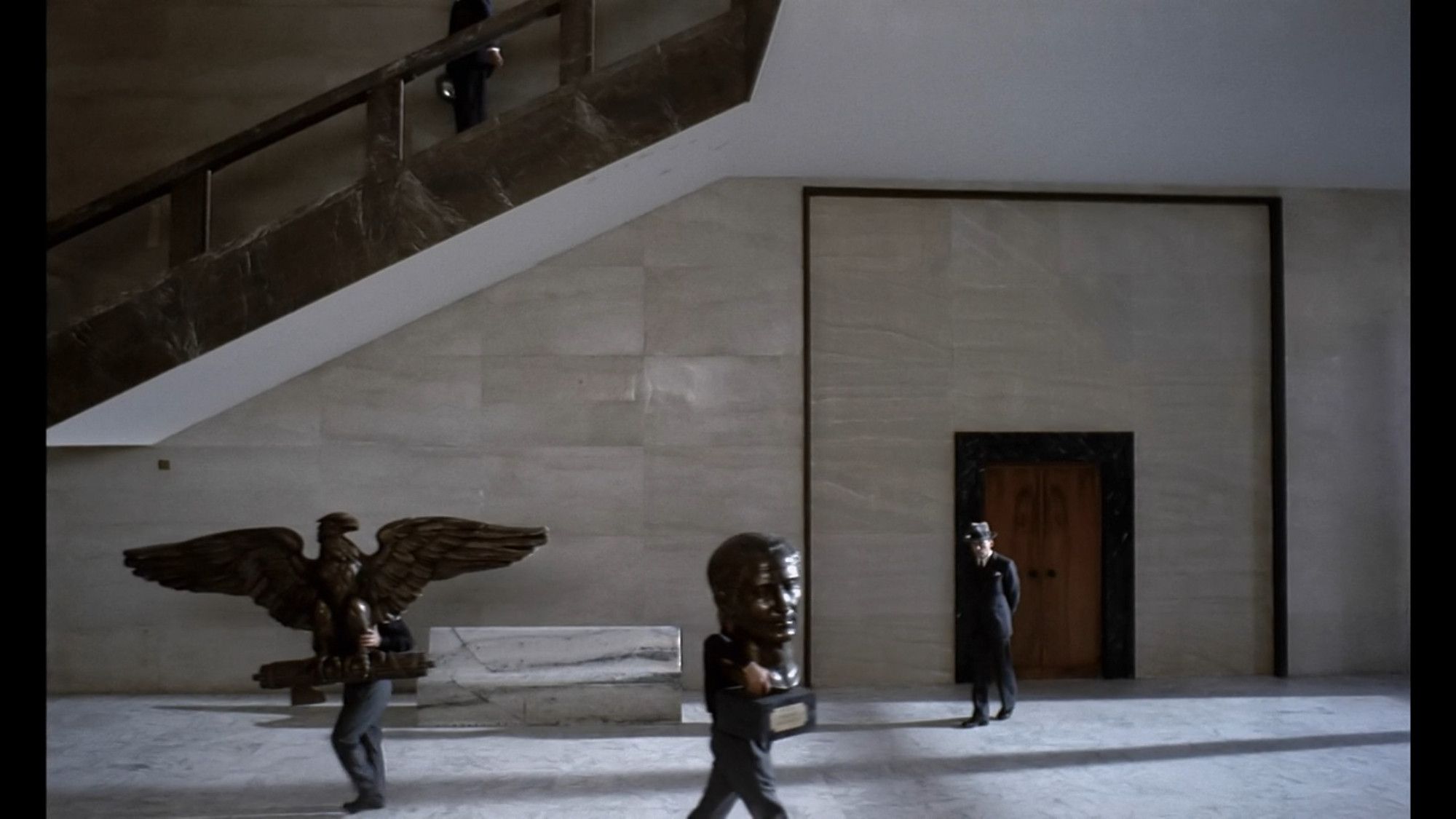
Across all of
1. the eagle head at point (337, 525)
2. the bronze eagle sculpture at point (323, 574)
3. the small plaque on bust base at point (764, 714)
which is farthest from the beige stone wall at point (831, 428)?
the small plaque on bust base at point (764, 714)

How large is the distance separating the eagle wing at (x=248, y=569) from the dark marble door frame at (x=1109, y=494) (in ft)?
20.6

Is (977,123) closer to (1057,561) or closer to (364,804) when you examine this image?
(1057,561)

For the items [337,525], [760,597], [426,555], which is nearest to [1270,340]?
[760,597]

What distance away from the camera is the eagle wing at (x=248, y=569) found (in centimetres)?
660

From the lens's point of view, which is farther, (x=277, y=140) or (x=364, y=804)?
(x=277, y=140)

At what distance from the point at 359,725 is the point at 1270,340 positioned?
9.16 m

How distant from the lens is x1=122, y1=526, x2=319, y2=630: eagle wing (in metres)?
6.60

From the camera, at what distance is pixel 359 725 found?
646 cm

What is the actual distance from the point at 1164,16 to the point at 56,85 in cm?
917

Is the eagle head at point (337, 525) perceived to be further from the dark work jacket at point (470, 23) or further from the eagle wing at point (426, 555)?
the dark work jacket at point (470, 23)

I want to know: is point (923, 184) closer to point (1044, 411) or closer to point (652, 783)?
point (1044, 411)

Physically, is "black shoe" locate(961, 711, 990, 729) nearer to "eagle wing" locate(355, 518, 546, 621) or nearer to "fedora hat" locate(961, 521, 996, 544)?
"fedora hat" locate(961, 521, 996, 544)

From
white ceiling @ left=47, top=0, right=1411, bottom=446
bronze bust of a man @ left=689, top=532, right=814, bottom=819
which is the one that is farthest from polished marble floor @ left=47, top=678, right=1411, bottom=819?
white ceiling @ left=47, top=0, right=1411, bottom=446

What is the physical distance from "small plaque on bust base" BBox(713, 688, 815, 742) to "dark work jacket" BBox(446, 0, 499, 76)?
17.8 feet
